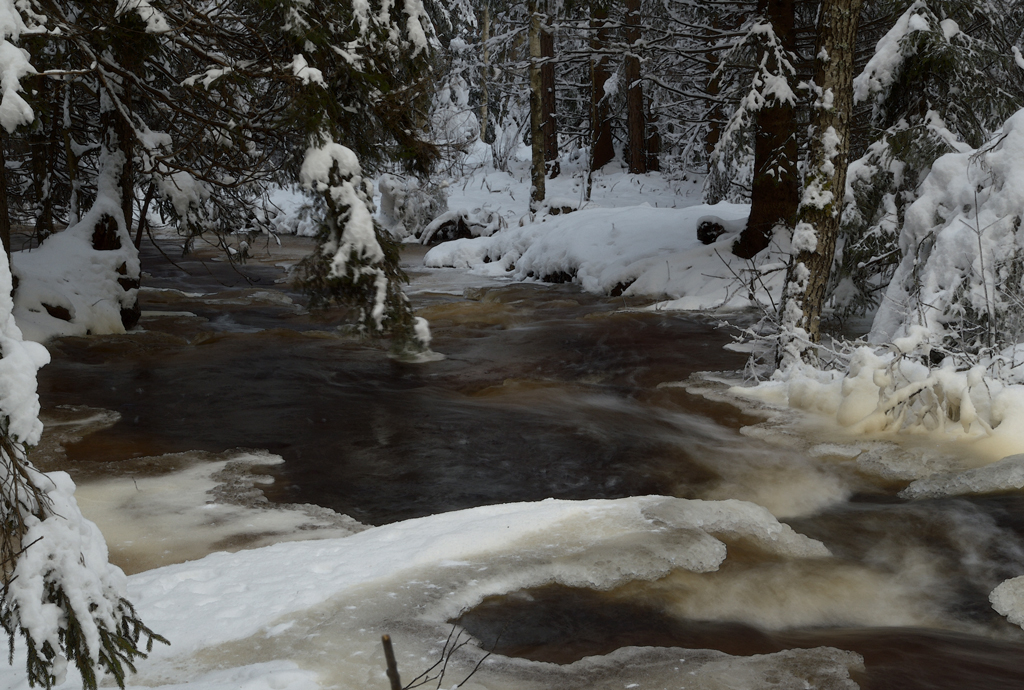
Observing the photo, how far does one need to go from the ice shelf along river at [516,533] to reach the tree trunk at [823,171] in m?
1.04

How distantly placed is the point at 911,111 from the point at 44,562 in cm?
911

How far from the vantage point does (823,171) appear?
659 cm

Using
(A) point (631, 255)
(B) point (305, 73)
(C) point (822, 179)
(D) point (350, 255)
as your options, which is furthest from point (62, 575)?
(A) point (631, 255)

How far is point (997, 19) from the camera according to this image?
9.29 m

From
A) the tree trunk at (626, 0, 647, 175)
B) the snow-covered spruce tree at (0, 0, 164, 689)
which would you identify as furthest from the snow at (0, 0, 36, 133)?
the tree trunk at (626, 0, 647, 175)

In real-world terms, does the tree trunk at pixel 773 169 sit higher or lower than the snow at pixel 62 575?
higher

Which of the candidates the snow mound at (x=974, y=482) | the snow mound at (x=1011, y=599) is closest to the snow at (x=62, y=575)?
the snow mound at (x=1011, y=599)

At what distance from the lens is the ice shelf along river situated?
113 inches

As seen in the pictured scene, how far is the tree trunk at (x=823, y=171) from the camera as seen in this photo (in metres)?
6.39

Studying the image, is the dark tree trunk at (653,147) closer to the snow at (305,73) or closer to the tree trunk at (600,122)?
the tree trunk at (600,122)

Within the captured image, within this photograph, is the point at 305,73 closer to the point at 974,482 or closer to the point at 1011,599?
the point at 974,482

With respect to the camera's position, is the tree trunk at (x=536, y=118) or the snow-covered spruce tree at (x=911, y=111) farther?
the tree trunk at (x=536, y=118)

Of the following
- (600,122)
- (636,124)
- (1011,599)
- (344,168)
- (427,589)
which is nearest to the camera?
(427,589)

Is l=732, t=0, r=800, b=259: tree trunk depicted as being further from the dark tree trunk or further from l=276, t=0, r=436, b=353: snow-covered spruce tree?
the dark tree trunk
